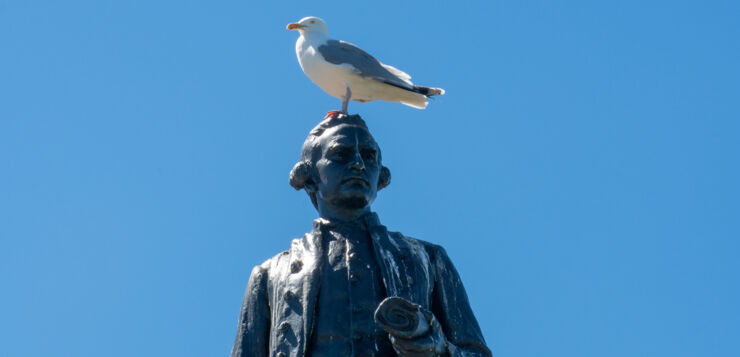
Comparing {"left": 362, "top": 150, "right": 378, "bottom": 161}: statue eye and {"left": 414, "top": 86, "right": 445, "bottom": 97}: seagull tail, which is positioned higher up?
{"left": 414, "top": 86, "right": 445, "bottom": 97}: seagull tail

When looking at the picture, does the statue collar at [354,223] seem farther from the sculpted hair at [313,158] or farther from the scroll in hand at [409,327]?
the scroll in hand at [409,327]

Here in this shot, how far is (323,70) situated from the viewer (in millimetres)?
15938

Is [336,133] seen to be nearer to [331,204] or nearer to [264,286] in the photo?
[331,204]

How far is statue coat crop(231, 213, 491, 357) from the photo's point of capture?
1138cm

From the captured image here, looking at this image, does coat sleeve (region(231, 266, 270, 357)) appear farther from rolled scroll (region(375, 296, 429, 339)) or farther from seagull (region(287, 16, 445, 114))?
seagull (region(287, 16, 445, 114))

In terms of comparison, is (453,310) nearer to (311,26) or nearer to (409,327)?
(409,327)

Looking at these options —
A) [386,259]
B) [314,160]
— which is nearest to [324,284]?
[386,259]

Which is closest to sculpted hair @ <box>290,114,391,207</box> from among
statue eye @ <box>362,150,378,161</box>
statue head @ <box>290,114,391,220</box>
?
statue head @ <box>290,114,391,220</box>

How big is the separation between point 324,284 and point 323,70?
15.8 ft

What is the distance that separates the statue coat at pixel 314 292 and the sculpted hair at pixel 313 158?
1.50 feet

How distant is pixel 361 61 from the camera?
16.0 metres

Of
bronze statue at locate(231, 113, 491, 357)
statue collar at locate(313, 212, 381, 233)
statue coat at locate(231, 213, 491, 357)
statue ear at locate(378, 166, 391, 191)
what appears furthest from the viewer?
statue ear at locate(378, 166, 391, 191)

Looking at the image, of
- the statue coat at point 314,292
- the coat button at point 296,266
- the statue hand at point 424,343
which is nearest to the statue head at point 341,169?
the statue coat at point 314,292

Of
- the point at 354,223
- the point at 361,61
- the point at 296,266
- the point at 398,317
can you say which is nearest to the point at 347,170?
the point at 354,223
